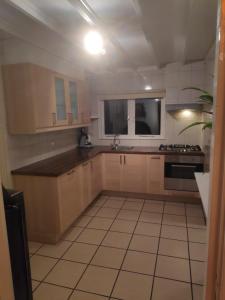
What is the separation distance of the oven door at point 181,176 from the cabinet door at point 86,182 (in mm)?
1288

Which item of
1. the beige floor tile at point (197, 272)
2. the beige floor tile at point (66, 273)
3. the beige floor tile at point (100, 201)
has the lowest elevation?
the beige floor tile at point (66, 273)

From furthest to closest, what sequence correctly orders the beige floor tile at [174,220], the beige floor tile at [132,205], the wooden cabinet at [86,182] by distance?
the beige floor tile at [132,205] → the wooden cabinet at [86,182] → the beige floor tile at [174,220]

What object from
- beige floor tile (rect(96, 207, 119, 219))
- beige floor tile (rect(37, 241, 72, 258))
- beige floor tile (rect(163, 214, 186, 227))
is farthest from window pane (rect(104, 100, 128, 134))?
beige floor tile (rect(37, 241, 72, 258))

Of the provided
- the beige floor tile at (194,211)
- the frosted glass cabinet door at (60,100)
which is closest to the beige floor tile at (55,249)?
the frosted glass cabinet door at (60,100)

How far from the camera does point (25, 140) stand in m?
2.71

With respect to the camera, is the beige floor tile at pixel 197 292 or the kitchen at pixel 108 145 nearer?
the beige floor tile at pixel 197 292

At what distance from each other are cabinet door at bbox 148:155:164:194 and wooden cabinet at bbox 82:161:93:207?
3.45 feet

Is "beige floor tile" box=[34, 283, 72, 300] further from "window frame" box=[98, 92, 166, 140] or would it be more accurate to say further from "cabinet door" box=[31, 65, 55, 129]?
"window frame" box=[98, 92, 166, 140]

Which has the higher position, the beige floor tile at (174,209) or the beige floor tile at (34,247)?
the beige floor tile at (174,209)

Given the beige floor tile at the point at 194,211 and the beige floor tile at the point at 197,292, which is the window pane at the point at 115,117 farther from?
the beige floor tile at the point at 197,292

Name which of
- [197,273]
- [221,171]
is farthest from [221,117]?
[197,273]

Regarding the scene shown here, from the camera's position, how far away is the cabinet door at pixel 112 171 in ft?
12.5

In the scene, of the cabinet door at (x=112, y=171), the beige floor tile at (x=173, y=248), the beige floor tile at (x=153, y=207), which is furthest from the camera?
the cabinet door at (x=112, y=171)

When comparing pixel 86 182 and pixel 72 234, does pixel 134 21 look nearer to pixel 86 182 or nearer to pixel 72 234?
pixel 86 182
